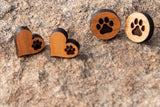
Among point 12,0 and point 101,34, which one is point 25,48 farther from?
point 12,0

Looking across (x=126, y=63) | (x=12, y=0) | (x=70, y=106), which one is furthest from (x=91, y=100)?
(x=12, y=0)

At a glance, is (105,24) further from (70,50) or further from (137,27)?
(70,50)

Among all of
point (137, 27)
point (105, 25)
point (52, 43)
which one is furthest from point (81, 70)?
point (137, 27)

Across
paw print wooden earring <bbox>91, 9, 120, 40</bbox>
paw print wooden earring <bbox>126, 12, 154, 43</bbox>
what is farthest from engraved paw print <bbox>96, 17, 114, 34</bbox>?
paw print wooden earring <bbox>126, 12, 154, 43</bbox>

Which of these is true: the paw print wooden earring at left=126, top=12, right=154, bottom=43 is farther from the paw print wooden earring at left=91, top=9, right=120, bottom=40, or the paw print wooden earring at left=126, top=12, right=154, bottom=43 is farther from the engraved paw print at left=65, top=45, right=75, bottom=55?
the engraved paw print at left=65, top=45, right=75, bottom=55

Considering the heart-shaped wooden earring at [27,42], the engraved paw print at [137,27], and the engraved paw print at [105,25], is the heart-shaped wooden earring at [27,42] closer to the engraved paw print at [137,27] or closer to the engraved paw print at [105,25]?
the engraved paw print at [105,25]

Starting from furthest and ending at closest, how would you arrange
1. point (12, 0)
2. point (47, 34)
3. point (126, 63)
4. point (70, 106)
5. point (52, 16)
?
point (12, 0) < point (52, 16) < point (47, 34) < point (126, 63) < point (70, 106)

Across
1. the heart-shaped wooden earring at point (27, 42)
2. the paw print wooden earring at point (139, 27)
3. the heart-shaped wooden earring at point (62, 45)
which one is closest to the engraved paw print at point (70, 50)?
the heart-shaped wooden earring at point (62, 45)
